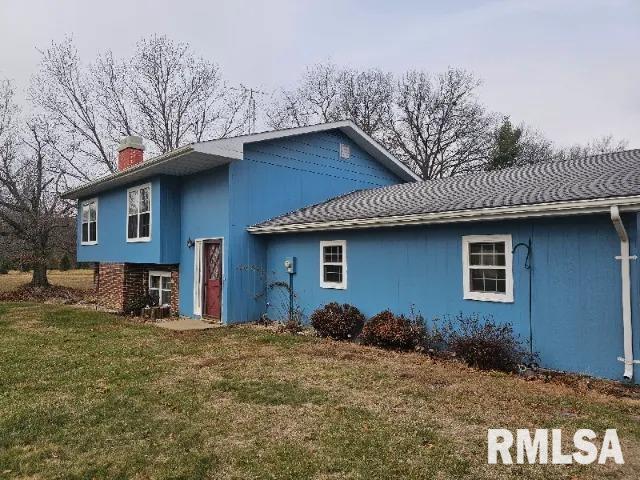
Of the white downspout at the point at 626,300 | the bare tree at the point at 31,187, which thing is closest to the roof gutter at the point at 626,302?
the white downspout at the point at 626,300

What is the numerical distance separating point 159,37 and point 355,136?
1898 cm

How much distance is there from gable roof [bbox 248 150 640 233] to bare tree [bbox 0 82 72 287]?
15.6 metres

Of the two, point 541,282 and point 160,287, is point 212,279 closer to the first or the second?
point 160,287

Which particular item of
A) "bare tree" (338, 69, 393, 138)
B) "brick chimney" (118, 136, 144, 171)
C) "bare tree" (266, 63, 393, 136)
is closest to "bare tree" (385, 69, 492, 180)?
"bare tree" (338, 69, 393, 138)

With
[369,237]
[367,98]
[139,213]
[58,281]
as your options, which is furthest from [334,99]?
[369,237]

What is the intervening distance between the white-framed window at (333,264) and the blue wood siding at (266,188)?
219 cm

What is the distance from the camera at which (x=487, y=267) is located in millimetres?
7754

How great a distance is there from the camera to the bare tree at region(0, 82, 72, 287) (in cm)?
2200

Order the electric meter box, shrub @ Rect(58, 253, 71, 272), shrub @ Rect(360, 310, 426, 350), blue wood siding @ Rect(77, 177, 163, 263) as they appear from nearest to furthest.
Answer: shrub @ Rect(360, 310, 426, 350) → the electric meter box → blue wood siding @ Rect(77, 177, 163, 263) → shrub @ Rect(58, 253, 71, 272)

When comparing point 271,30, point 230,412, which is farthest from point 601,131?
point 230,412

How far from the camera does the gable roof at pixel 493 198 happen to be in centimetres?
656

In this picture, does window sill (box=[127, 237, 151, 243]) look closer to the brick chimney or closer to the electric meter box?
the brick chimney

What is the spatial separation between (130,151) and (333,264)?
10488mm

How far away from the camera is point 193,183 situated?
13.0 meters
